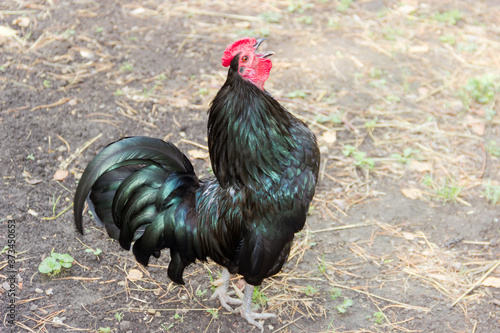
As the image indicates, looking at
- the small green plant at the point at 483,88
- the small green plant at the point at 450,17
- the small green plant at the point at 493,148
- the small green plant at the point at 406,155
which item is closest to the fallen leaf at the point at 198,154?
the small green plant at the point at 406,155

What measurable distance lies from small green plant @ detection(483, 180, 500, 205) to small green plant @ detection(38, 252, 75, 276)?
3503 millimetres

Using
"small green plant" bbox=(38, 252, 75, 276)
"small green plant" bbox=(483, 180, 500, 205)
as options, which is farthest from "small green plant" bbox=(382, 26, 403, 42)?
"small green plant" bbox=(38, 252, 75, 276)

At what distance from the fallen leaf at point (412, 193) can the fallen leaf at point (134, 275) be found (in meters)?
2.40

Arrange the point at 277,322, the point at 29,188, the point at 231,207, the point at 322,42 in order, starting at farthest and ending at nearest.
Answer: the point at 322,42 → the point at 29,188 → the point at 277,322 → the point at 231,207

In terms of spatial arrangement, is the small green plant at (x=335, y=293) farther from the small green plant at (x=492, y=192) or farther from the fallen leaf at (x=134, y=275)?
the small green plant at (x=492, y=192)

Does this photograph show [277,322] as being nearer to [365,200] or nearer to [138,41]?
[365,200]

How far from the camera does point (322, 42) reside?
626 centimetres

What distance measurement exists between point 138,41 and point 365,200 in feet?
10.4

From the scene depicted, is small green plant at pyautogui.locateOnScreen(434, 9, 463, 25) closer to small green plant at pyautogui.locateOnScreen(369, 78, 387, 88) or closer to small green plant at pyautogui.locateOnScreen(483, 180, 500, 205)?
small green plant at pyautogui.locateOnScreen(369, 78, 387, 88)

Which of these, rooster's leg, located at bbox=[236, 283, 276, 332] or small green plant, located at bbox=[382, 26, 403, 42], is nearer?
rooster's leg, located at bbox=[236, 283, 276, 332]

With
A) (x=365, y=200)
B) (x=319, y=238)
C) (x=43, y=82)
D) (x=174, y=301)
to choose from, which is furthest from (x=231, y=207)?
(x=43, y=82)

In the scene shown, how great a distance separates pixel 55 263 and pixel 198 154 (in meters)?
1.62

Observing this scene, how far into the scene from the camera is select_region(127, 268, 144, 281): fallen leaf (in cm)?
375

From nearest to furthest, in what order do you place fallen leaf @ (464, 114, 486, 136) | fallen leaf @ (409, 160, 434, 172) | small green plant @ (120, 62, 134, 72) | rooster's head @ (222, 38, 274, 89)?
rooster's head @ (222, 38, 274, 89)
fallen leaf @ (409, 160, 434, 172)
fallen leaf @ (464, 114, 486, 136)
small green plant @ (120, 62, 134, 72)
